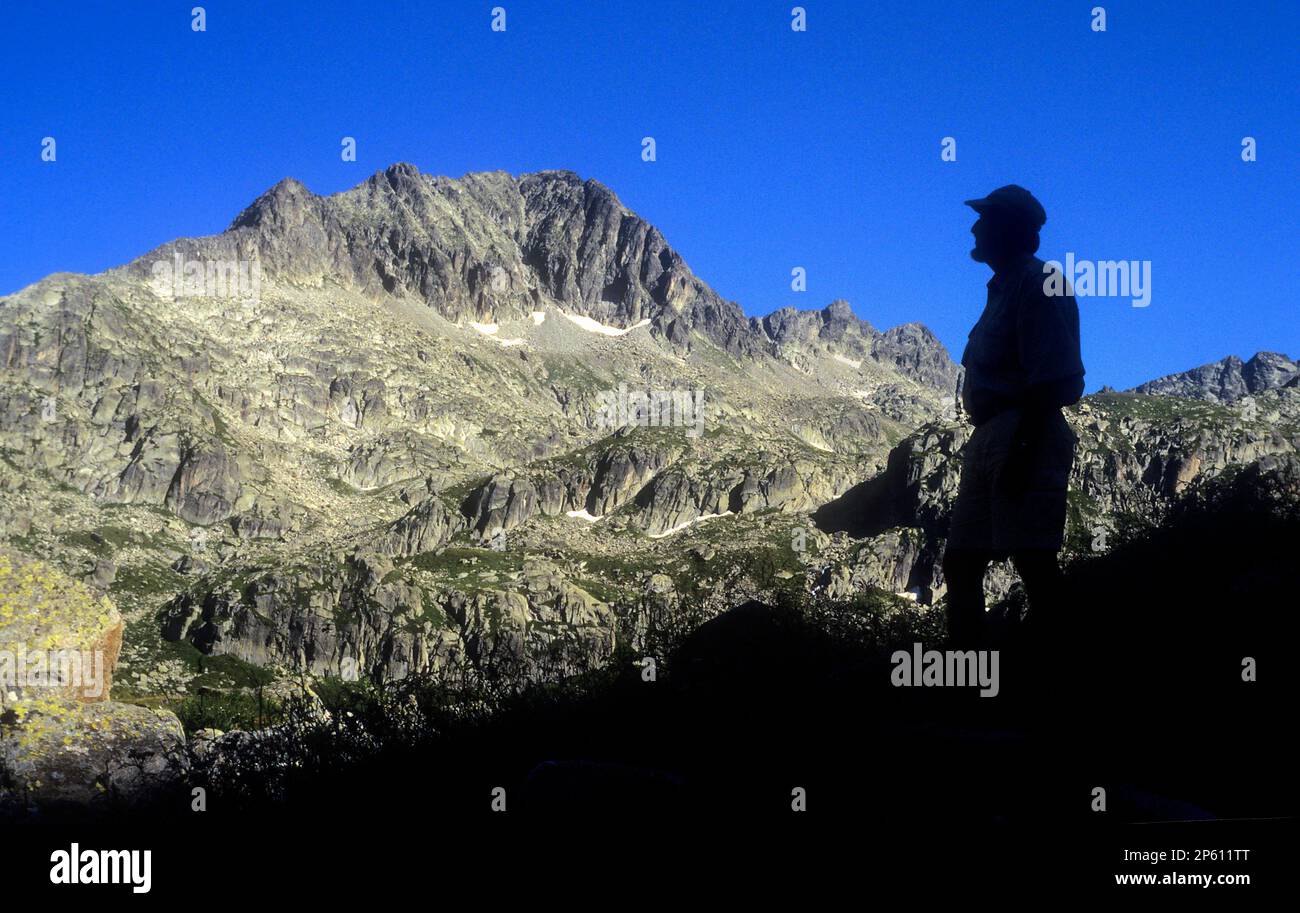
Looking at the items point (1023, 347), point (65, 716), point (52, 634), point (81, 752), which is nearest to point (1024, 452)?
point (1023, 347)

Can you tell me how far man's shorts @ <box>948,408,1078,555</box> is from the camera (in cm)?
826

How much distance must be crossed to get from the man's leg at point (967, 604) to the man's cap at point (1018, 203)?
3.25m

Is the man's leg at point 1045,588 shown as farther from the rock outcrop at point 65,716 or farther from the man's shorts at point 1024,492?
the rock outcrop at point 65,716

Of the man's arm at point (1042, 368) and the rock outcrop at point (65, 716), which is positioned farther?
the rock outcrop at point (65, 716)

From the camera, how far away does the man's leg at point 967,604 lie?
898 centimetres

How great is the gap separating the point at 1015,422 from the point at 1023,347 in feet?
2.28

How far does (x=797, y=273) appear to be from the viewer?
117250mm

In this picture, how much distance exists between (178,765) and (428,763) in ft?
6.73

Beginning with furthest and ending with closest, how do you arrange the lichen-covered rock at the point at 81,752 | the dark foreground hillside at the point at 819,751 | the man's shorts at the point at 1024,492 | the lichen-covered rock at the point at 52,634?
the lichen-covered rock at the point at 52,634
the lichen-covered rock at the point at 81,752
the man's shorts at the point at 1024,492
the dark foreground hillside at the point at 819,751

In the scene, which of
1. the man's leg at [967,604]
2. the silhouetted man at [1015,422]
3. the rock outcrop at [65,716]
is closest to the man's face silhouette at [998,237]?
the silhouetted man at [1015,422]

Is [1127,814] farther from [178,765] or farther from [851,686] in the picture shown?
[178,765]

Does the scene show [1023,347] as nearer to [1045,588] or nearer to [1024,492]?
[1024,492]

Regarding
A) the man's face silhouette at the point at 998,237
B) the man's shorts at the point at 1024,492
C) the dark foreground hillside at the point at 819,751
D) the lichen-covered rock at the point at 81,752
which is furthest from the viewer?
the man's face silhouette at the point at 998,237

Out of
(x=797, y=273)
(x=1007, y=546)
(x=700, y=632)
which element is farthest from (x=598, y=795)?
(x=797, y=273)
